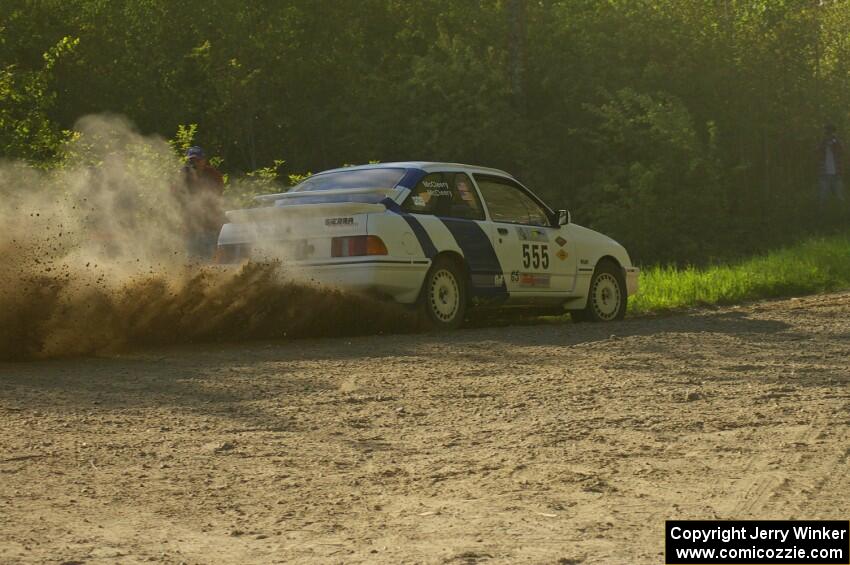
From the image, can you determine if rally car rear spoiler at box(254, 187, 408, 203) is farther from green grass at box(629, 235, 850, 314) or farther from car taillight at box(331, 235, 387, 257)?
green grass at box(629, 235, 850, 314)

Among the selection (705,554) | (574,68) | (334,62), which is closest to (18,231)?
(705,554)

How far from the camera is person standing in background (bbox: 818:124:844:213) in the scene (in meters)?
32.2

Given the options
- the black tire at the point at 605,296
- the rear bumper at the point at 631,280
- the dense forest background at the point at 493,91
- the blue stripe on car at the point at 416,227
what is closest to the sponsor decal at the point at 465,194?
the blue stripe on car at the point at 416,227

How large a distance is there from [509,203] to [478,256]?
1.05 meters

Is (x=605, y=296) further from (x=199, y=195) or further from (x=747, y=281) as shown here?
(x=747, y=281)

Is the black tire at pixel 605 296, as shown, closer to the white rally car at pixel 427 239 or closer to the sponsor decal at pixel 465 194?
the white rally car at pixel 427 239

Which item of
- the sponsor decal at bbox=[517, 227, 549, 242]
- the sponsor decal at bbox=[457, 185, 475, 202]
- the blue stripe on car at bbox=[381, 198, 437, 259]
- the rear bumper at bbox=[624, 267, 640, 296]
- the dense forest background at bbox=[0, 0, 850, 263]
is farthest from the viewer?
the dense forest background at bbox=[0, 0, 850, 263]

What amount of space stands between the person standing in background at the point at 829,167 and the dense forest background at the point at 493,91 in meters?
0.49

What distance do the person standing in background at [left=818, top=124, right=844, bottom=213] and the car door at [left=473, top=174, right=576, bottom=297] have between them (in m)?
19.5

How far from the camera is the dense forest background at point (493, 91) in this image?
2794 cm

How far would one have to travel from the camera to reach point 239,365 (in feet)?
32.5

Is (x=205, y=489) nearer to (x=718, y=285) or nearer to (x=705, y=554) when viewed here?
(x=705, y=554)

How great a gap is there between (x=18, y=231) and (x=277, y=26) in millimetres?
19425

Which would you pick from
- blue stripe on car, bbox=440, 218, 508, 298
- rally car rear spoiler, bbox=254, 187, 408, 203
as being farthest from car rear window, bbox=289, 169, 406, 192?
blue stripe on car, bbox=440, 218, 508, 298
